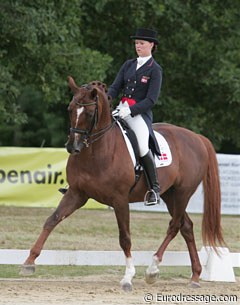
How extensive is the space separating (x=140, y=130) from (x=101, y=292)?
6.14 ft

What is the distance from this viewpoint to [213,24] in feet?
78.6

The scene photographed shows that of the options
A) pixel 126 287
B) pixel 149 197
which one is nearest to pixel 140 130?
pixel 149 197

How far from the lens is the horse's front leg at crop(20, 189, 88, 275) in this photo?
29.2 feet

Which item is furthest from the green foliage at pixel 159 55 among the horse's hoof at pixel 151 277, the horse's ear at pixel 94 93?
the horse's ear at pixel 94 93

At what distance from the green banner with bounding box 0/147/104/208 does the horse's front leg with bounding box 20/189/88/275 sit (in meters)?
10.9

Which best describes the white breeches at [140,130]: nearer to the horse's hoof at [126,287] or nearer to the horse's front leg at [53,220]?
the horse's front leg at [53,220]

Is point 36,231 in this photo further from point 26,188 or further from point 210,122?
point 210,122

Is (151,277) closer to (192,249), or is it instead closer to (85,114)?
(192,249)

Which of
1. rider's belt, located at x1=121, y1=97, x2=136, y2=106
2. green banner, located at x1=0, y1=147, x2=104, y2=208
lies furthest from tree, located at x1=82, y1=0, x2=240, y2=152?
rider's belt, located at x1=121, y1=97, x2=136, y2=106

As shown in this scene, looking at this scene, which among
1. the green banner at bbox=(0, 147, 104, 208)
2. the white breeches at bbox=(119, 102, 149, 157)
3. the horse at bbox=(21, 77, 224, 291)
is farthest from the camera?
the green banner at bbox=(0, 147, 104, 208)

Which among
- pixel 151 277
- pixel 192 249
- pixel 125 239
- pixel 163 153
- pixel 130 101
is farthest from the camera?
pixel 192 249

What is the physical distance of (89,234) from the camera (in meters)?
16.2

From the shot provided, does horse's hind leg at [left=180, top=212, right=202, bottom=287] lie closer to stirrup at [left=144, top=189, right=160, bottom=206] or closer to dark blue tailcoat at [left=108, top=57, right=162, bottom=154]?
stirrup at [left=144, top=189, right=160, bottom=206]

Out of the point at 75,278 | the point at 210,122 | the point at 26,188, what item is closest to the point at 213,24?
the point at 210,122
